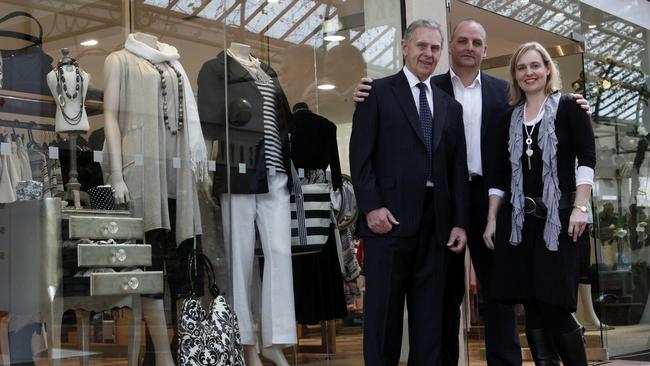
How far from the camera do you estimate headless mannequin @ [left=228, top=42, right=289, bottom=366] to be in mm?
4262

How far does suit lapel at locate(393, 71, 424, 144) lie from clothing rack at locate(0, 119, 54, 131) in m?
1.44

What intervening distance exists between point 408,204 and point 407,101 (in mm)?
458

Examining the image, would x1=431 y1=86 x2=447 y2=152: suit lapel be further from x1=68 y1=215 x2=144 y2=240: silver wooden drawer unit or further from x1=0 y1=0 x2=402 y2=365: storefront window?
x1=68 y1=215 x2=144 y2=240: silver wooden drawer unit

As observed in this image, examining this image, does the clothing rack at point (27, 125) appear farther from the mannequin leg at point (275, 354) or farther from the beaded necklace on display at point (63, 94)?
the mannequin leg at point (275, 354)

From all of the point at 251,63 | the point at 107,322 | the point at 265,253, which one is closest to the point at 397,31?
the point at 251,63

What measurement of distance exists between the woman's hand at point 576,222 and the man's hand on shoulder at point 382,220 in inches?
27.9

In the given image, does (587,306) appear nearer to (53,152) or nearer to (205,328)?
(205,328)

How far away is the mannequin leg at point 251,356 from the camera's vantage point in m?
4.25

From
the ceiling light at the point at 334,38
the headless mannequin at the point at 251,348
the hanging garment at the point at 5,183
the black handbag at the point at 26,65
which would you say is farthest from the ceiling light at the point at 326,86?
the hanging garment at the point at 5,183

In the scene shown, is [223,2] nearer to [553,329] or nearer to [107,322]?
[107,322]

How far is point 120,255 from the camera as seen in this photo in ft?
12.1

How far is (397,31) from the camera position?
5359 millimetres

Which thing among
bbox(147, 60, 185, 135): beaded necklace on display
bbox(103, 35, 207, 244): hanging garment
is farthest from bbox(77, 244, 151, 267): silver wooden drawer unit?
bbox(147, 60, 185, 135): beaded necklace on display

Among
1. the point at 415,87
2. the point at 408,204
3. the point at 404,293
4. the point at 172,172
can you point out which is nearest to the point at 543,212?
the point at 408,204
